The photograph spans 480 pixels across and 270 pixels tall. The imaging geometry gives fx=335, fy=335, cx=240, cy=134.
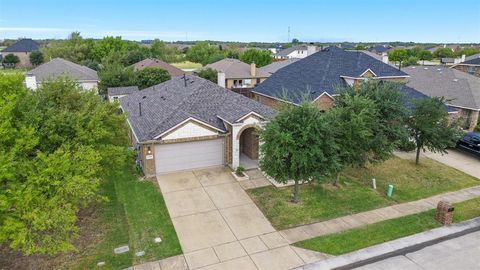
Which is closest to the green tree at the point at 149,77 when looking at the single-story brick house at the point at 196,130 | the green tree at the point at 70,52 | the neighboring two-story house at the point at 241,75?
the neighboring two-story house at the point at 241,75

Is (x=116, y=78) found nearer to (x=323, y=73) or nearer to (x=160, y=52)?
(x=323, y=73)

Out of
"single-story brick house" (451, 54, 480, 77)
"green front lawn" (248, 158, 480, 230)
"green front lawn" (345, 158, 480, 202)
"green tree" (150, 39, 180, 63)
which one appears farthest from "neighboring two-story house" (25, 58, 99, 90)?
"single-story brick house" (451, 54, 480, 77)

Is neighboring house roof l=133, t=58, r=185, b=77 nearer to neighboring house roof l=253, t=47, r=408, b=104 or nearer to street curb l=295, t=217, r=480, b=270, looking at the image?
neighboring house roof l=253, t=47, r=408, b=104

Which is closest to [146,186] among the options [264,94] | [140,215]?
[140,215]

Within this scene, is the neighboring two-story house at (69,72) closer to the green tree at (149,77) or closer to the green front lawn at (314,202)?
the green tree at (149,77)

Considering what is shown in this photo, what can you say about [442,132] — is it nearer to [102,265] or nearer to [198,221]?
[198,221]

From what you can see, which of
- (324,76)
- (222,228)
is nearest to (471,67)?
(324,76)
